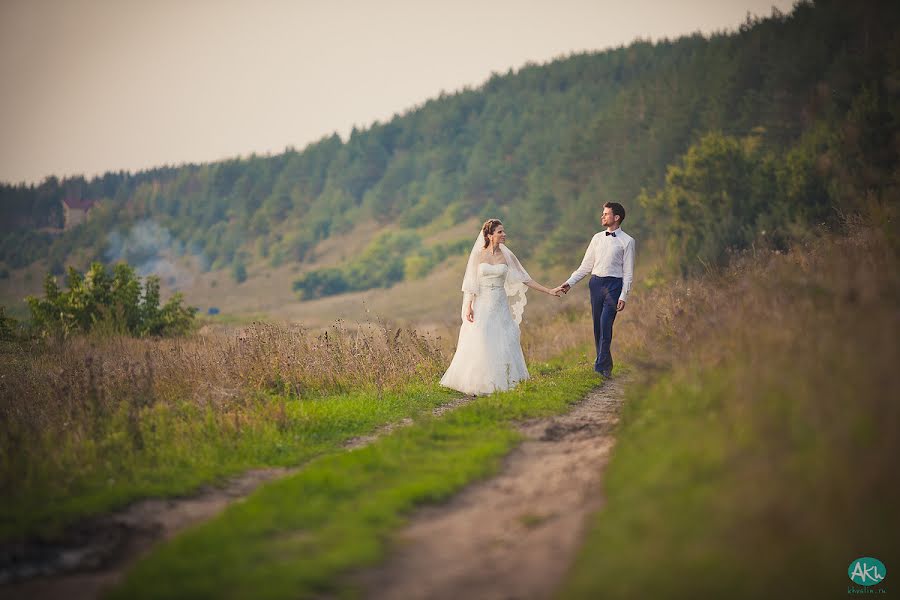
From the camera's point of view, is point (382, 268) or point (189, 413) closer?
point (189, 413)

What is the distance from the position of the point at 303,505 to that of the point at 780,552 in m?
3.84

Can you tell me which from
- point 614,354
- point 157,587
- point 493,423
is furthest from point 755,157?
point 157,587

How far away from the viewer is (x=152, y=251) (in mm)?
144875

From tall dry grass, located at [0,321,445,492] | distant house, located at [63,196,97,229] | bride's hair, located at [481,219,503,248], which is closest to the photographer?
tall dry grass, located at [0,321,445,492]

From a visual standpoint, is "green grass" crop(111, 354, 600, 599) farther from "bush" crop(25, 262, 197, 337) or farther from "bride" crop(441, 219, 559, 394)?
"bush" crop(25, 262, 197, 337)

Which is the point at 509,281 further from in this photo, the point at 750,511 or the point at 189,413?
the point at 750,511

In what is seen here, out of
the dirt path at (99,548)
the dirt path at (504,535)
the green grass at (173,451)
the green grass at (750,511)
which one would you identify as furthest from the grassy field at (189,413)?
the green grass at (750,511)

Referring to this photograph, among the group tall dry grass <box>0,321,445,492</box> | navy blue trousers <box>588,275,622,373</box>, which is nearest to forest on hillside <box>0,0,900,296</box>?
navy blue trousers <box>588,275,622,373</box>

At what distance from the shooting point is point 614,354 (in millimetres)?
18594

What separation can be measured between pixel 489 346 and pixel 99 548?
7.88 m

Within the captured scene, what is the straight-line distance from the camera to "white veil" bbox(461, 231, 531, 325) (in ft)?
45.2

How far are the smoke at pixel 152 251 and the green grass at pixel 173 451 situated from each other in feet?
404

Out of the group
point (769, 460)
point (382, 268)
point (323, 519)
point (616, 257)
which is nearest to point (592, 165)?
point (382, 268)

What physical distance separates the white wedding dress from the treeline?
7996 centimetres
